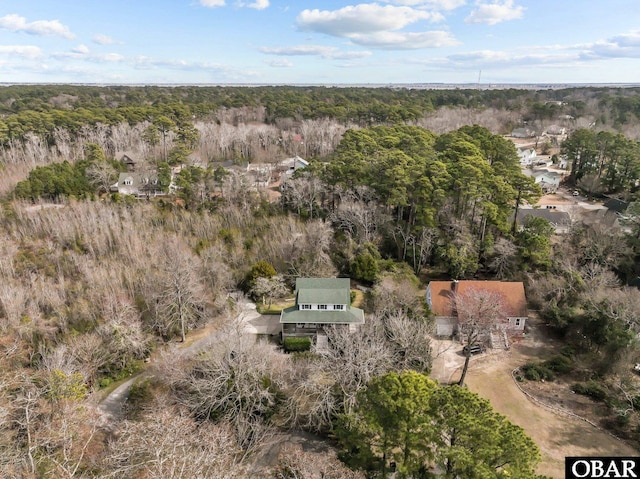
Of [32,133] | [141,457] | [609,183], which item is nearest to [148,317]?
[141,457]

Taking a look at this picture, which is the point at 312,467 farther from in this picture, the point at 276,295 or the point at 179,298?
the point at 276,295

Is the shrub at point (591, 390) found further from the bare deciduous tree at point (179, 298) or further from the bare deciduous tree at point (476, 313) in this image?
the bare deciduous tree at point (179, 298)

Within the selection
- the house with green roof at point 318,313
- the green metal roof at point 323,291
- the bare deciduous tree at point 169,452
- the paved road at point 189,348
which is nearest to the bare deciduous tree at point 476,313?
the house with green roof at point 318,313

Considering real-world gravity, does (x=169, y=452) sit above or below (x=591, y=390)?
above

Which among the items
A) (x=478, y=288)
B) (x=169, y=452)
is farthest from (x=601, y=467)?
(x=169, y=452)

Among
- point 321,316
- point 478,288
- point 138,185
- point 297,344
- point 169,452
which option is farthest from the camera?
point 138,185

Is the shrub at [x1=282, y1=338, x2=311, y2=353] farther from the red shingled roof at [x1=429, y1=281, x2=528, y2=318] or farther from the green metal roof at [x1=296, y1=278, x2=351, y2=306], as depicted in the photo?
the red shingled roof at [x1=429, y1=281, x2=528, y2=318]

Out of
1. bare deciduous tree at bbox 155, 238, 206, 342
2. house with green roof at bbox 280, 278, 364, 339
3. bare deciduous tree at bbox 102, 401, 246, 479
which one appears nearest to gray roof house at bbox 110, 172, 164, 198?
bare deciduous tree at bbox 155, 238, 206, 342

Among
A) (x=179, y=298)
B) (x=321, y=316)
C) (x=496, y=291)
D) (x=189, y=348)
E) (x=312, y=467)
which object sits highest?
(x=496, y=291)
